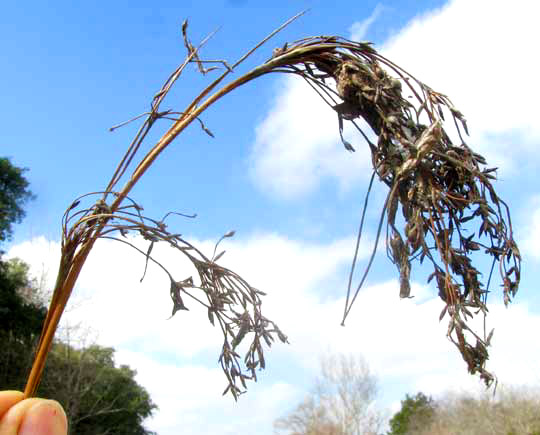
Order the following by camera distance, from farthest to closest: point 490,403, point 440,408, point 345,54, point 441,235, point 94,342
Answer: point 440,408
point 490,403
point 94,342
point 345,54
point 441,235

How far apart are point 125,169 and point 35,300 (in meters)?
16.5

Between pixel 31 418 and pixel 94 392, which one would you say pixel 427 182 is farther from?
pixel 94 392

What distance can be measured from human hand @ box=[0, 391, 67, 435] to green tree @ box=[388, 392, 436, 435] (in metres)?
37.4

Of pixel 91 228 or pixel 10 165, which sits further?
pixel 10 165

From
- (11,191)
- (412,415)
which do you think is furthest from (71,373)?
(412,415)

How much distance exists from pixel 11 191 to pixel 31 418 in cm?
1558

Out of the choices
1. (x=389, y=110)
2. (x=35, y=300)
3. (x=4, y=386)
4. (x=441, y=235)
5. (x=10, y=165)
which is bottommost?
(x=441, y=235)

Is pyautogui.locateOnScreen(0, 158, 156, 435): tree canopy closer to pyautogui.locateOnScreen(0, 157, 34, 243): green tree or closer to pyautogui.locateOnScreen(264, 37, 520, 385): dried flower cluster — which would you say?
pyautogui.locateOnScreen(0, 157, 34, 243): green tree

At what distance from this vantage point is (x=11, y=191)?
48.8 feet

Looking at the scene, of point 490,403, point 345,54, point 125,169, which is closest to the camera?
point 345,54

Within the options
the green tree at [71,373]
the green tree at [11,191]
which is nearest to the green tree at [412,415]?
the green tree at [71,373]

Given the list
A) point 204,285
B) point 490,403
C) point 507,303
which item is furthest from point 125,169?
point 490,403

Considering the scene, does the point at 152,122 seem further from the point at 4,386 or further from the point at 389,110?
the point at 4,386

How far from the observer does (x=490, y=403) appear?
A: 89.6 ft
